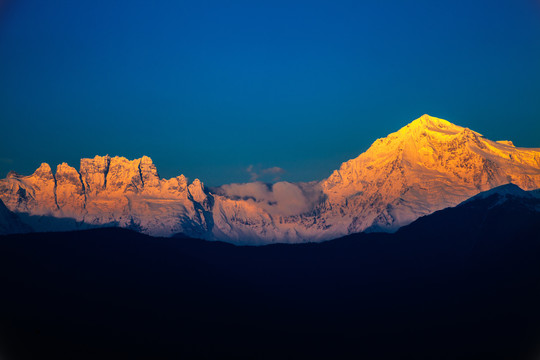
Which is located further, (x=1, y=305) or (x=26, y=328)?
(x=1, y=305)

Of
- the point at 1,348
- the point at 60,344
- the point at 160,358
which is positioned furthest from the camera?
the point at 160,358

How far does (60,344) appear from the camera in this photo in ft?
593

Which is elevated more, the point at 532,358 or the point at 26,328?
the point at 26,328

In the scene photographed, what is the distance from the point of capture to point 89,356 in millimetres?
181125

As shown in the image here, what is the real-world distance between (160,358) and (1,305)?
47.9m

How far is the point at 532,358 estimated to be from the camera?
186 metres

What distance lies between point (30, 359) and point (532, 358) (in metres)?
129

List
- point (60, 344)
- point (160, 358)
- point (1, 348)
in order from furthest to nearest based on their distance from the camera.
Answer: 1. point (160, 358)
2. point (60, 344)
3. point (1, 348)

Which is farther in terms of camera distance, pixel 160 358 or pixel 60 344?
pixel 160 358

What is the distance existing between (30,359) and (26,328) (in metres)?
16.3

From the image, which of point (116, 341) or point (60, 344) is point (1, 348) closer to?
point (60, 344)

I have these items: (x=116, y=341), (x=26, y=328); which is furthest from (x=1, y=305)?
(x=116, y=341)

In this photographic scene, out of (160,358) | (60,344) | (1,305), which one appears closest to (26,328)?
(60,344)

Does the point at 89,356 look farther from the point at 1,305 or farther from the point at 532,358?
the point at 532,358
